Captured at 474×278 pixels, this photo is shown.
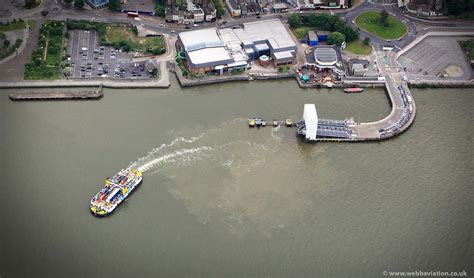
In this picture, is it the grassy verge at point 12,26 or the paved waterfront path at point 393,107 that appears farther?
the grassy verge at point 12,26

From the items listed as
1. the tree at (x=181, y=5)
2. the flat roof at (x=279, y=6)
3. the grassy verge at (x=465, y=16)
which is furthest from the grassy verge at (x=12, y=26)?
the grassy verge at (x=465, y=16)

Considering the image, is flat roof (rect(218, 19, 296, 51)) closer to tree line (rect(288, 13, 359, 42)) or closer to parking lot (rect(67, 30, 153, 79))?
tree line (rect(288, 13, 359, 42))

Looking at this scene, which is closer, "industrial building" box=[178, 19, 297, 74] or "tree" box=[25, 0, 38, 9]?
"industrial building" box=[178, 19, 297, 74]

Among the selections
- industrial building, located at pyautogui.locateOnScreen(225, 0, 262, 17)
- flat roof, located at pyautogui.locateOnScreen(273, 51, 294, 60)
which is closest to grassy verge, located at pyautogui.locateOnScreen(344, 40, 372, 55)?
flat roof, located at pyautogui.locateOnScreen(273, 51, 294, 60)

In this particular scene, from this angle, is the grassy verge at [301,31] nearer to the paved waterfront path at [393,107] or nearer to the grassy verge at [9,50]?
the paved waterfront path at [393,107]

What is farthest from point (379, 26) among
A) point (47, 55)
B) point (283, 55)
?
point (47, 55)

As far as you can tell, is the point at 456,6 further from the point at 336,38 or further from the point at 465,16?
the point at 336,38
